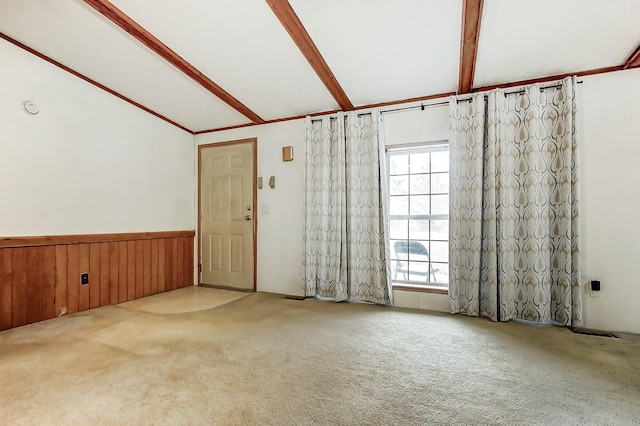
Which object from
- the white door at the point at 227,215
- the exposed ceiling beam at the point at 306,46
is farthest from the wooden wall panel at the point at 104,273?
the exposed ceiling beam at the point at 306,46

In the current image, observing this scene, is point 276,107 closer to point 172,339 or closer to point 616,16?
point 172,339

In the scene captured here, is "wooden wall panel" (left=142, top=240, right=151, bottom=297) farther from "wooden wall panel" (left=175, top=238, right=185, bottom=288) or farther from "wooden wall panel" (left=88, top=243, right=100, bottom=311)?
"wooden wall panel" (left=88, top=243, right=100, bottom=311)

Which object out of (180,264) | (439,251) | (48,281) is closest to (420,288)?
(439,251)

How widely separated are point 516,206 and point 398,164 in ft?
4.27

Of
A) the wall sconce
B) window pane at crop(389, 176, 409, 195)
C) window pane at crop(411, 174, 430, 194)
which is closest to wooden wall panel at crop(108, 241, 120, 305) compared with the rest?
the wall sconce

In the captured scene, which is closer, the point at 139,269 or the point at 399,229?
the point at 399,229

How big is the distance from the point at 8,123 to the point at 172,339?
244 centimetres

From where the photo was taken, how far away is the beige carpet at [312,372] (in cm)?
149

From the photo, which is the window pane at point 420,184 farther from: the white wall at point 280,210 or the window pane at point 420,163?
the white wall at point 280,210

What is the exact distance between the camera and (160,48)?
8.84 ft

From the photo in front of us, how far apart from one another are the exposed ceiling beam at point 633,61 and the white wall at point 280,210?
10.4 ft

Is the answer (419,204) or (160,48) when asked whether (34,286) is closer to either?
(160,48)

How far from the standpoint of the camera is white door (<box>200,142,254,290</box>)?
13.8ft

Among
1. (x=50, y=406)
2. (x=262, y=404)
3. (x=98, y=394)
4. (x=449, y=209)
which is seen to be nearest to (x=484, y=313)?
(x=449, y=209)
